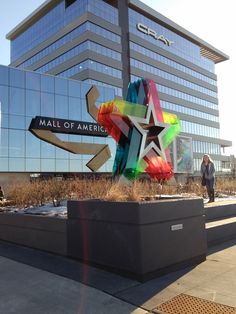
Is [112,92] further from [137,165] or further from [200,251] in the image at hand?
[200,251]

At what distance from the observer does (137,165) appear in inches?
779

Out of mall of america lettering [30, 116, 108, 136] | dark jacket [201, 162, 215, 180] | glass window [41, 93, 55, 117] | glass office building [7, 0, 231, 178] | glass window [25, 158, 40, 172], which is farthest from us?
glass office building [7, 0, 231, 178]

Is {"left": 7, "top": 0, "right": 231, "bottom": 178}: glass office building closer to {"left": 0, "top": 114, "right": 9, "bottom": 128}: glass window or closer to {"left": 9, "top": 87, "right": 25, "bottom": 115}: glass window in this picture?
{"left": 9, "top": 87, "right": 25, "bottom": 115}: glass window

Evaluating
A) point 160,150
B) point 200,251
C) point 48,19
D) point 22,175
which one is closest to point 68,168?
point 22,175

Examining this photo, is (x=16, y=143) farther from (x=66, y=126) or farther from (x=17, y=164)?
(x=66, y=126)

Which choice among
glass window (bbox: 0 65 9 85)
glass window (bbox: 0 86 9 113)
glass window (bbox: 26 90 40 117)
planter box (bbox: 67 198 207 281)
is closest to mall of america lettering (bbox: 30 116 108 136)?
glass window (bbox: 26 90 40 117)

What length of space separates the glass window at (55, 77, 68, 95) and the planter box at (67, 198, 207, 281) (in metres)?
36.1

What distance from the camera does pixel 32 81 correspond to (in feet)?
131

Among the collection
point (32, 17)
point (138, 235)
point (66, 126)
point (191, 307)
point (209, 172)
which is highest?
point (32, 17)

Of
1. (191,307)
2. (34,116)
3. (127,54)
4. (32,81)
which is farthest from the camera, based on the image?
(127,54)

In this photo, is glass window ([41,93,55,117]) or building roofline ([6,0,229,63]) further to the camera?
building roofline ([6,0,229,63])

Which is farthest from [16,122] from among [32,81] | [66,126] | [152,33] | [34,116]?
[152,33]

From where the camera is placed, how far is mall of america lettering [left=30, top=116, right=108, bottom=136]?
38.4 m

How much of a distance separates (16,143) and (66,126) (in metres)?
5.43
